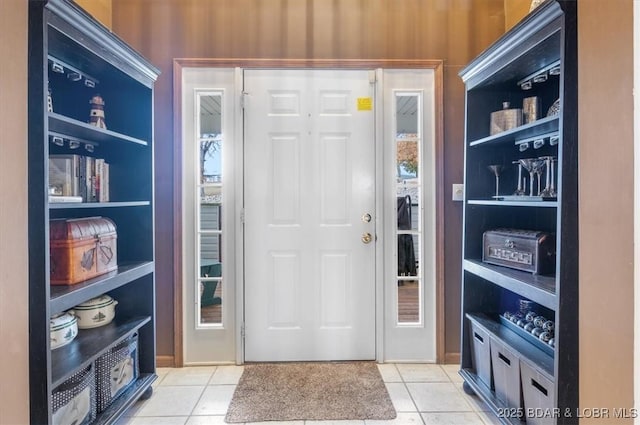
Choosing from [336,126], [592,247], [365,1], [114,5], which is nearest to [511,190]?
[592,247]

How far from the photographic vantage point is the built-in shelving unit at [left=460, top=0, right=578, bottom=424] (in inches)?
53.2

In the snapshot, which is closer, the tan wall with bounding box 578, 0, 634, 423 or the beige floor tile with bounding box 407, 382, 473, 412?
the tan wall with bounding box 578, 0, 634, 423

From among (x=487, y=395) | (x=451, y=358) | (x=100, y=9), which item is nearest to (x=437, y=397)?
(x=487, y=395)

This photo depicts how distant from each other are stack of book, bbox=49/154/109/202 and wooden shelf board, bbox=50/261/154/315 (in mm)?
377

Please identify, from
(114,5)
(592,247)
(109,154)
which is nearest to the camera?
(592,247)

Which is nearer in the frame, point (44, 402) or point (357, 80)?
point (44, 402)

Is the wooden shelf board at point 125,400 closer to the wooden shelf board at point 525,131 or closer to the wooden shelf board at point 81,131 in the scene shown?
the wooden shelf board at point 81,131

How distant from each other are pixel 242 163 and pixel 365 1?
1376mm

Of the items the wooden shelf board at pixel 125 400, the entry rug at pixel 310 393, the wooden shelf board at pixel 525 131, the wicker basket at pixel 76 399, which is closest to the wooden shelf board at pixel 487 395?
the entry rug at pixel 310 393

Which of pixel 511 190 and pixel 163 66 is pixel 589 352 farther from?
pixel 163 66

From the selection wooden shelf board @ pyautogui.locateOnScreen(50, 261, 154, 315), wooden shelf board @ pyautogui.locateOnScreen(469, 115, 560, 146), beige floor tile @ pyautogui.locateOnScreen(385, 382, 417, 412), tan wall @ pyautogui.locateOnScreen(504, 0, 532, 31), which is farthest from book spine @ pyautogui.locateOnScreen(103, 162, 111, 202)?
tan wall @ pyautogui.locateOnScreen(504, 0, 532, 31)

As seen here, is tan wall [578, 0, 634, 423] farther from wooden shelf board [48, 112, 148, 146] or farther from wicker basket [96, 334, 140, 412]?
wicker basket [96, 334, 140, 412]

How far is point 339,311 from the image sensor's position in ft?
8.31

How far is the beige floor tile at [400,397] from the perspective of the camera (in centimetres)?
200
